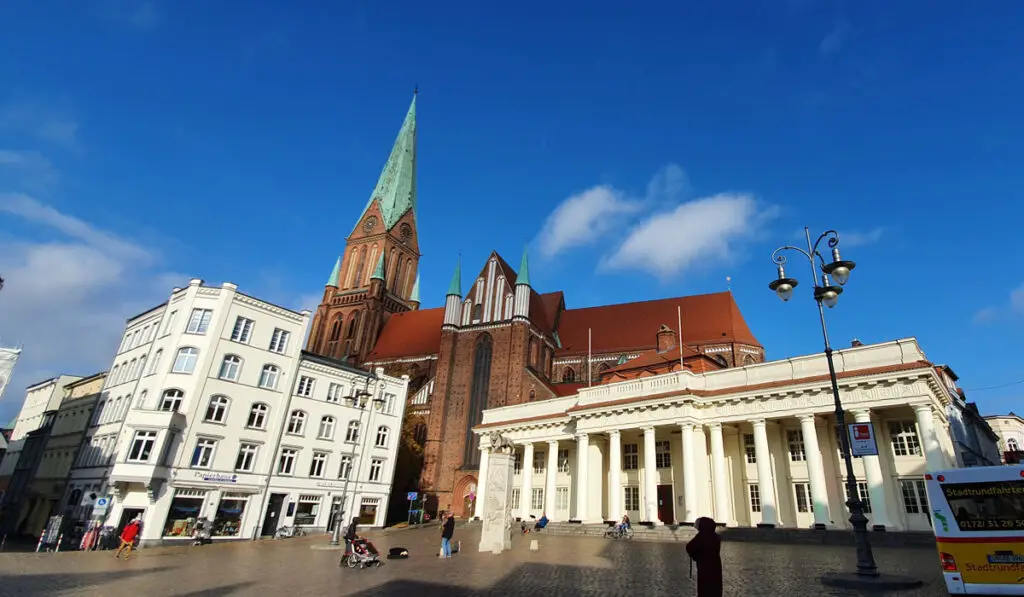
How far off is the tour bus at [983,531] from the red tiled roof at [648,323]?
4356cm

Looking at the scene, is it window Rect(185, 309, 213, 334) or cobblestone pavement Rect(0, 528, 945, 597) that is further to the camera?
window Rect(185, 309, 213, 334)

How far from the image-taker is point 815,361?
2792cm

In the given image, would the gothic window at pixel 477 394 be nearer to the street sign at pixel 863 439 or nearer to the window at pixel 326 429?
the window at pixel 326 429

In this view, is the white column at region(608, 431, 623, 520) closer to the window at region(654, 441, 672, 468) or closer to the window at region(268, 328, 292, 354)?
the window at region(654, 441, 672, 468)

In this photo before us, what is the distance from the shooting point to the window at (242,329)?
3107 cm

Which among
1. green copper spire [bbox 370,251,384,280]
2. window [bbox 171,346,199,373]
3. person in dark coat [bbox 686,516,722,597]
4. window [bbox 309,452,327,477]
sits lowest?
person in dark coat [bbox 686,516,722,597]

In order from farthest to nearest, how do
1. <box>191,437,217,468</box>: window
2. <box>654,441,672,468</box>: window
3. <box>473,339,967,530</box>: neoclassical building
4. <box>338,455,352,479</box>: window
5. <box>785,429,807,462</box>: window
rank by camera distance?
1. <box>338,455,352,479</box>: window
2. <box>654,441,672,468</box>: window
3. <box>785,429,807,462</box>: window
4. <box>191,437,217,468</box>: window
5. <box>473,339,967,530</box>: neoclassical building

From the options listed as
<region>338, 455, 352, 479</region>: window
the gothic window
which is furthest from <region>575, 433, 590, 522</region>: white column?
the gothic window

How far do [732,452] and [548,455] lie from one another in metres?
13.3

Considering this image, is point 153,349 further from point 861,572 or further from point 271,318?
point 861,572

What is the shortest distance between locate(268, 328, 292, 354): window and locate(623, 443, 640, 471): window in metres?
22.5

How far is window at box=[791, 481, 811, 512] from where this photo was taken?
91.6 feet

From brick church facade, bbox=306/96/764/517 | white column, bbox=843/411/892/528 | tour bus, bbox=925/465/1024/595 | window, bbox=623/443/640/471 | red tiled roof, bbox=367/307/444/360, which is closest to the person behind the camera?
tour bus, bbox=925/465/1024/595

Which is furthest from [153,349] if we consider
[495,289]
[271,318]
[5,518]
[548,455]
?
[495,289]
